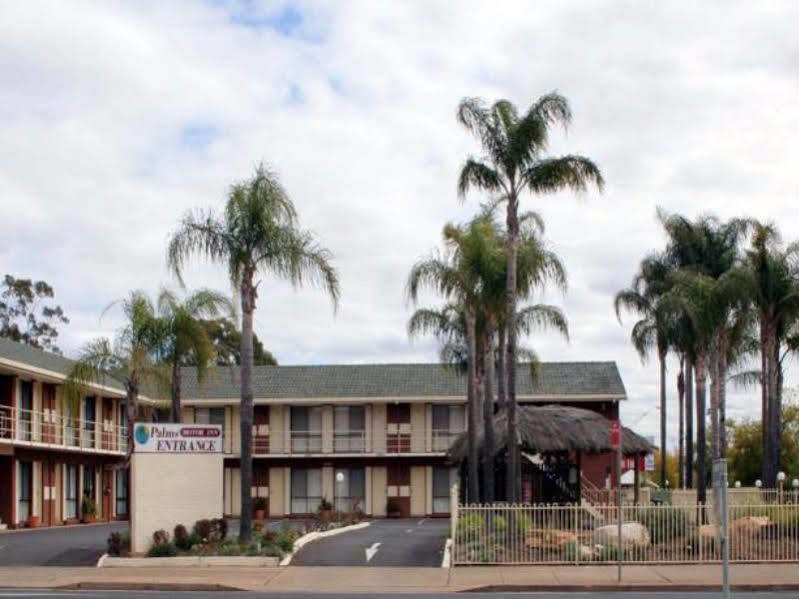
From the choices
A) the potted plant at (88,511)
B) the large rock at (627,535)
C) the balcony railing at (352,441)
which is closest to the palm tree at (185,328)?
the large rock at (627,535)

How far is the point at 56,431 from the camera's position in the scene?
164 feet

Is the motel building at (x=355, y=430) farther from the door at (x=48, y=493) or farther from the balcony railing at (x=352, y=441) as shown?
the door at (x=48, y=493)

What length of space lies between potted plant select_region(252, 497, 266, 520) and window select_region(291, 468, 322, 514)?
4.54ft

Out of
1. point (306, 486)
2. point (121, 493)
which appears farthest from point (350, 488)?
point (121, 493)

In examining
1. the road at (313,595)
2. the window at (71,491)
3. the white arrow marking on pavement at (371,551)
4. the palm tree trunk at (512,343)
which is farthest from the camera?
the window at (71,491)

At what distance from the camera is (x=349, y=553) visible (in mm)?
30469

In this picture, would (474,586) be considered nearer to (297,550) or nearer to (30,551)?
(297,550)

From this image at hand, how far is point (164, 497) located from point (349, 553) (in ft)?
14.5

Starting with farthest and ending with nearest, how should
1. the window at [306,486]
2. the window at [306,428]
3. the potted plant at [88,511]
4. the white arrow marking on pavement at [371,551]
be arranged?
the window at [306,428]
the window at [306,486]
the potted plant at [88,511]
the white arrow marking on pavement at [371,551]

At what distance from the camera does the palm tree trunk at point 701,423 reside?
40219 mm

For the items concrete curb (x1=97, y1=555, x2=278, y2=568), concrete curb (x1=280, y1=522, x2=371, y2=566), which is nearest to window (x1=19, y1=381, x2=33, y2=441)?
concrete curb (x1=280, y1=522, x2=371, y2=566)

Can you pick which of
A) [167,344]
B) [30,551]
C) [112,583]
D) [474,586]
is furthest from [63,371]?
[474,586]

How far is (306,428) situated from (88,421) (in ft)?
39.4

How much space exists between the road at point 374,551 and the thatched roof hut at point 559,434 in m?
4.02
